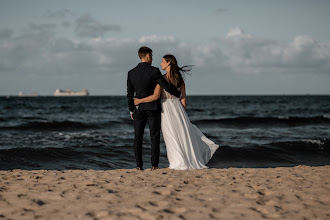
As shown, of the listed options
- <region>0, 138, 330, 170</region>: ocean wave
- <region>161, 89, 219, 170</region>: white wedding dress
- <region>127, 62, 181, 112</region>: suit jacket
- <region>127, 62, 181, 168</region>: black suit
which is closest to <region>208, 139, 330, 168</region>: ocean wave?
<region>0, 138, 330, 170</region>: ocean wave

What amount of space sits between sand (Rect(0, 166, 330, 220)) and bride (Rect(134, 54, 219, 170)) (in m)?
0.59

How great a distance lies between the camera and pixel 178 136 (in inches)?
235

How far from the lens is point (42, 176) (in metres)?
5.26

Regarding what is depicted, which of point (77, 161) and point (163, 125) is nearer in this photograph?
point (163, 125)

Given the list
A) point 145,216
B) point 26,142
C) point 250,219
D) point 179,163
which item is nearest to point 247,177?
point 179,163

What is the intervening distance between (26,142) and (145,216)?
10.4 m

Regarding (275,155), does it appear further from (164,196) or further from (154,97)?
(164,196)

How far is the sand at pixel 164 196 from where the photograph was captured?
128 inches

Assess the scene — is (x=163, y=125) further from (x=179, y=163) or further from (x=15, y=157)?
(x=15, y=157)

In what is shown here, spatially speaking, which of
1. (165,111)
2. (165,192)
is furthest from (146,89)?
(165,192)

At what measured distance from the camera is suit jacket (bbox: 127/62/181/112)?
5.40m

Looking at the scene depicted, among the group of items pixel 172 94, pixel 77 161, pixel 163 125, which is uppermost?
pixel 172 94

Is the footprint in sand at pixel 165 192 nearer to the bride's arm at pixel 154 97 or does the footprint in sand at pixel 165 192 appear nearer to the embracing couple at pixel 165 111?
the embracing couple at pixel 165 111

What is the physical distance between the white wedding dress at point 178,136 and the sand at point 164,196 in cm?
56
